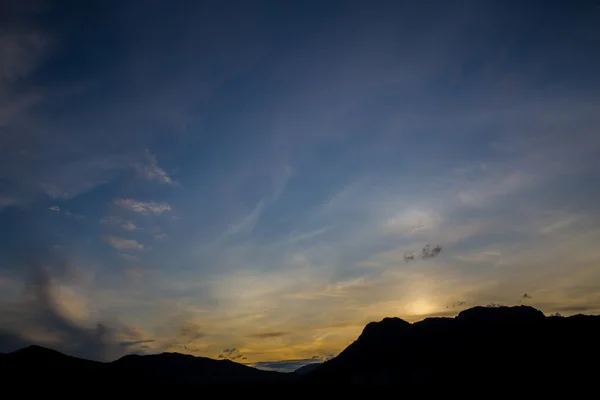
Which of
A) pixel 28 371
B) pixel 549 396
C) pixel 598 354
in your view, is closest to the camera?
pixel 549 396

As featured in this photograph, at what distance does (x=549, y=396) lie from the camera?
520 ft

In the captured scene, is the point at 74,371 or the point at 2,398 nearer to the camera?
the point at 2,398

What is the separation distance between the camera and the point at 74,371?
194 m

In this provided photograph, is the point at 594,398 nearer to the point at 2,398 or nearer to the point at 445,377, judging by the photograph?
the point at 445,377

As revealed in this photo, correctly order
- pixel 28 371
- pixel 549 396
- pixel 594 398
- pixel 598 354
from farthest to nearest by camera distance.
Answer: pixel 598 354, pixel 28 371, pixel 549 396, pixel 594 398

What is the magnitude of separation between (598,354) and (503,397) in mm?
69751

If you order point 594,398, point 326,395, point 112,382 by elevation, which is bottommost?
point 594,398

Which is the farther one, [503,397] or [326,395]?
[326,395]

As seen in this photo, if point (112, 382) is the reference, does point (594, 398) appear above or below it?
below

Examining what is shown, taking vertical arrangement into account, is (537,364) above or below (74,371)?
below

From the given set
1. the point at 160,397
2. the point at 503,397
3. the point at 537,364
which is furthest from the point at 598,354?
the point at 160,397

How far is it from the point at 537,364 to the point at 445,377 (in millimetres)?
44005

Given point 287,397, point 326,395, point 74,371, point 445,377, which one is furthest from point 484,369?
point 74,371

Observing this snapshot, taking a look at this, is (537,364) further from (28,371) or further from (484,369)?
(28,371)
